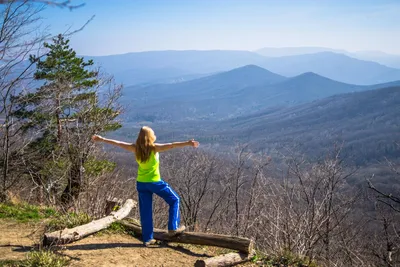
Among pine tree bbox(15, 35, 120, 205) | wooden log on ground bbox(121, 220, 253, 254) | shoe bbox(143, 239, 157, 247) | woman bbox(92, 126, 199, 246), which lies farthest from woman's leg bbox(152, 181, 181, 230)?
pine tree bbox(15, 35, 120, 205)

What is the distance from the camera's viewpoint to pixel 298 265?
5.61m

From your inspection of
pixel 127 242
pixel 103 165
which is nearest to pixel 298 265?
pixel 127 242

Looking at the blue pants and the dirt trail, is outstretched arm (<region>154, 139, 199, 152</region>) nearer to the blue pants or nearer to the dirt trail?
the blue pants

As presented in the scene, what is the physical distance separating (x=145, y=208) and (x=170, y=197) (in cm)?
49

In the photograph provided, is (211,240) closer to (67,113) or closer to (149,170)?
(149,170)

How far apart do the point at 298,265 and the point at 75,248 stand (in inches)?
146

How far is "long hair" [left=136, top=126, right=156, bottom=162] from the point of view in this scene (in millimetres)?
5691

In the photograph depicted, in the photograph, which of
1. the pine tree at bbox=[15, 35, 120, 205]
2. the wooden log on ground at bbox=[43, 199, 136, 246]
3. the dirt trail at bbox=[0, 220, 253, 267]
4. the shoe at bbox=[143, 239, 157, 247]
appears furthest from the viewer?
the pine tree at bbox=[15, 35, 120, 205]

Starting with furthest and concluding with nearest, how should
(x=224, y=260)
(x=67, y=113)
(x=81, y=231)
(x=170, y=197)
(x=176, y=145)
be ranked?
(x=67, y=113) → (x=81, y=231) → (x=170, y=197) → (x=176, y=145) → (x=224, y=260)

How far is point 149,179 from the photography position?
582 cm

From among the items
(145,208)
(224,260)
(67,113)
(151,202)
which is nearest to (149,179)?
(151,202)

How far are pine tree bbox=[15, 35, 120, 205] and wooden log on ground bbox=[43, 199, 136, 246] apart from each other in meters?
2.73

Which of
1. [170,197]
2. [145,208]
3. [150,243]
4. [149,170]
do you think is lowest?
[150,243]

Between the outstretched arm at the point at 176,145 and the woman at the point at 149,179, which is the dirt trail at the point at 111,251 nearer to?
the woman at the point at 149,179
